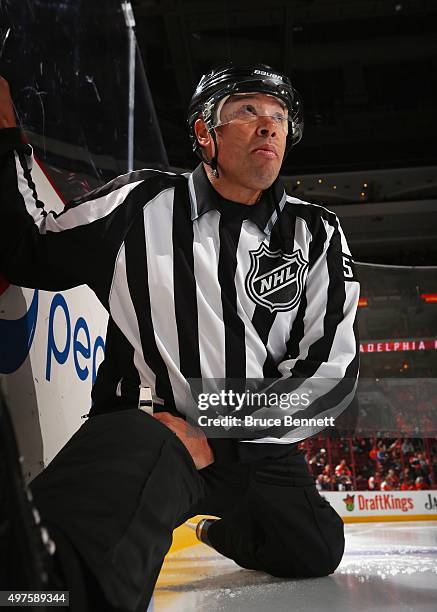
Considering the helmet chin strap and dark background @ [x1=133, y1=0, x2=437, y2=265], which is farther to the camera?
dark background @ [x1=133, y1=0, x2=437, y2=265]

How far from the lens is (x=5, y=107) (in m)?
1.12

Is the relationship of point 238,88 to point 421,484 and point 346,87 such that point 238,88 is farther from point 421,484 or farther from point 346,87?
point 346,87

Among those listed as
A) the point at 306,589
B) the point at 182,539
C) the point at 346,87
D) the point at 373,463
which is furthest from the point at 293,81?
the point at 306,589

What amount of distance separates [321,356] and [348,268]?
223 mm

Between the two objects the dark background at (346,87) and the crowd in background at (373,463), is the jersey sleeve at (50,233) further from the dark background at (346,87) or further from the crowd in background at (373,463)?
the dark background at (346,87)

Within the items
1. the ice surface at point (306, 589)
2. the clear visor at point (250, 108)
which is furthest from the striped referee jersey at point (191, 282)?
the ice surface at point (306, 589)

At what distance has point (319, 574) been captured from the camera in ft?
4.35

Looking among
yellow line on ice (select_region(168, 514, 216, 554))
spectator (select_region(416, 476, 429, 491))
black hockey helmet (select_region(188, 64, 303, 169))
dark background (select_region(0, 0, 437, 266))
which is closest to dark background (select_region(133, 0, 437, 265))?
dark background (select_region(0, 0, 437, 266))

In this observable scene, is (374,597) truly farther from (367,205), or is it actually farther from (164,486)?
(367,205)

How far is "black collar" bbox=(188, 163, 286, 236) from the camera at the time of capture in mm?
1232

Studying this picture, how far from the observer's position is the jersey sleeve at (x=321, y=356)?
108 centimetres

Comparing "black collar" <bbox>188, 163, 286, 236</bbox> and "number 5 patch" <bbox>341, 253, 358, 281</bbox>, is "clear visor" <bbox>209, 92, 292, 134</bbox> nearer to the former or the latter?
"black collar" <bbox>188, 163, 286, 236</bbox>

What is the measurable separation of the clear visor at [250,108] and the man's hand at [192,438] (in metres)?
0.64

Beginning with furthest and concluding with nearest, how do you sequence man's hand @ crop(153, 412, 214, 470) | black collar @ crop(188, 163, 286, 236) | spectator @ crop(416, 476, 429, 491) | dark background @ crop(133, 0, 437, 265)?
dark background @ crop(133, 0, 437, 265)
spectator @ crop(416, 476, 429, 491)
black collar @ crop(188, 163, 286, 236)
man's hand @ crop(153, 412, 214, 470)
